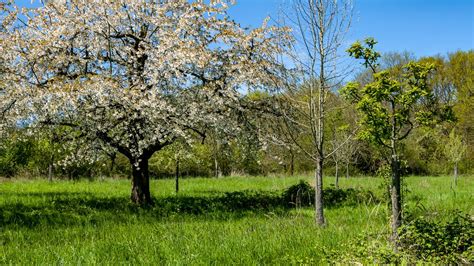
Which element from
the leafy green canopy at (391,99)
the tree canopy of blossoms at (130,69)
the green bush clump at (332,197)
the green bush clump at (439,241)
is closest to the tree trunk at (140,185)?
the tree canopy of blossoms at (130,69)

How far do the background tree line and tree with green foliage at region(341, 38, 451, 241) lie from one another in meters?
0.61

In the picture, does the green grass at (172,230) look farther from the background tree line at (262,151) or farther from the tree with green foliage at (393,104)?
the background tree line at (262,151)

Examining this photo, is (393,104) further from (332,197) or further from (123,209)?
(332,197)

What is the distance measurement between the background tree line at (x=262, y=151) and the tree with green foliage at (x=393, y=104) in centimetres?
61

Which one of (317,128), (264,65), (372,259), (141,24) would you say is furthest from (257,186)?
(372,259)

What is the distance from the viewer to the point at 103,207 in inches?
491

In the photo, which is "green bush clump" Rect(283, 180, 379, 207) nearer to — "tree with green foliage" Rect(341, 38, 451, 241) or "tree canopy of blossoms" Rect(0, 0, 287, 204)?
"tree canopy of blossoms" Rect(0, 0, 287, 204)

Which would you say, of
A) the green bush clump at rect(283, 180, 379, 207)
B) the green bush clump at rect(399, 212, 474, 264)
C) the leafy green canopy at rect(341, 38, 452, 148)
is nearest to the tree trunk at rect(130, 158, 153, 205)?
the green bush clump at rect(283, 180, 379, 207)

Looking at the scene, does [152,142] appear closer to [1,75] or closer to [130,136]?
[130,136]

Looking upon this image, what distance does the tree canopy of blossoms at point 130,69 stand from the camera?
1166 cm

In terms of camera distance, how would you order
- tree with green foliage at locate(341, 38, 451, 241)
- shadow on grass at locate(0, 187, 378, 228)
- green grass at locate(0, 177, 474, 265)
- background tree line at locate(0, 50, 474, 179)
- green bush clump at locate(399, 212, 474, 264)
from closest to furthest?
green bush clump at locate(399, 212, 474, 264) → green grass at locate(0, 177, 474, 265) → tree with green foliage at locate(341, 38, 451, 241) → shadow on grass at locate(0, 187, 378, 228) → background tree line at locate(0, 50, 474, 179)

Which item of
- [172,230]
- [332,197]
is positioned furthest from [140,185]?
[332,197]

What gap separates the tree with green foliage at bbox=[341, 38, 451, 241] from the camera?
6.59 meters

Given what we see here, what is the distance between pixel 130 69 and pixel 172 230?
230 inches
